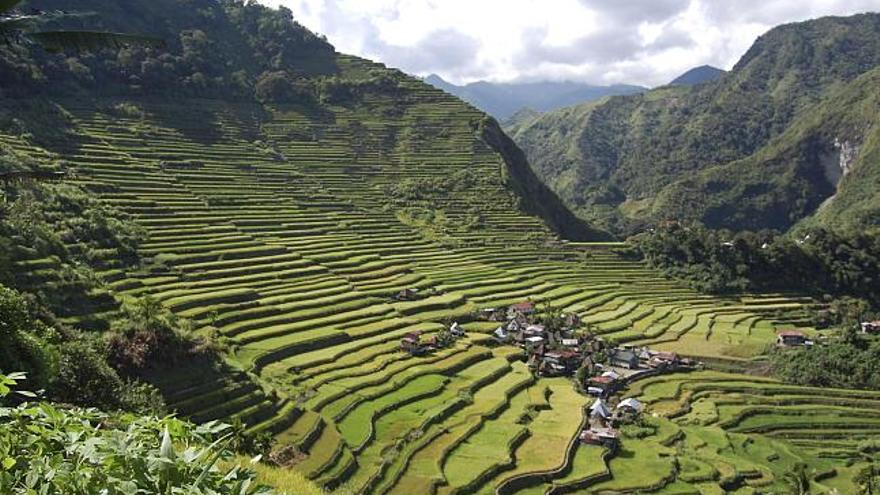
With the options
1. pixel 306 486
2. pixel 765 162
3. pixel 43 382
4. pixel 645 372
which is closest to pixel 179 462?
pixel 306 486

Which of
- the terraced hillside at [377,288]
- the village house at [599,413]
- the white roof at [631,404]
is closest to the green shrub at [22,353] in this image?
the terraced hillside at [377,288]

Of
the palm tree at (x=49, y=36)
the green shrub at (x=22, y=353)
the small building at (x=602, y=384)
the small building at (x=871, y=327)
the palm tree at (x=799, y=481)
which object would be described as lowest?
the palm tree at (x=799, y=481)

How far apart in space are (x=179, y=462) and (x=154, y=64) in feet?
248

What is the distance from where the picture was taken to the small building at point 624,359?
133ft

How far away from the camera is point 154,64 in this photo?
231ft

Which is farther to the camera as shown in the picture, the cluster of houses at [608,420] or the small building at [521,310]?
the small building at [521,310]

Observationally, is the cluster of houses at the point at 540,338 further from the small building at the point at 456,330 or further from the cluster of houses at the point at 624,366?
the small building at the point at 456,330

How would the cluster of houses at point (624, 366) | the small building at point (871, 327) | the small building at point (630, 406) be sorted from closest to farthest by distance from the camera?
the small building at point (630, 406) < the cluster of houses at point (624, 366) < the small building at point (871, 327)

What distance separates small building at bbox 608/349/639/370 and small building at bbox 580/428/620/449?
1172cm

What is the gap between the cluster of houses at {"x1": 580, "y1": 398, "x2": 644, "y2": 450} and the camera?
2886 cm

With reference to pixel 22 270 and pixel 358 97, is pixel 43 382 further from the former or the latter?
pixel 358 97

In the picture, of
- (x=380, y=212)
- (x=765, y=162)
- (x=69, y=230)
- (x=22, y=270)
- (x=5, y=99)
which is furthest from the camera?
(x=765, y=162)

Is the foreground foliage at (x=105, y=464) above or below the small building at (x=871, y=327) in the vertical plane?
above

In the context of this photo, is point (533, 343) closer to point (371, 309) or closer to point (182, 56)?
point (371, 309)
